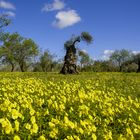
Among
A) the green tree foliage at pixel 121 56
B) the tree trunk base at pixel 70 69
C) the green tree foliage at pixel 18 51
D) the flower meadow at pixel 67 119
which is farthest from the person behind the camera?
the green tree foliage at pixel 121 56

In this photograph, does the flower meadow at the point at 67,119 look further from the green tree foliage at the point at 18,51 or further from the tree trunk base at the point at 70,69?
the green tree foliage at the point at 18,51

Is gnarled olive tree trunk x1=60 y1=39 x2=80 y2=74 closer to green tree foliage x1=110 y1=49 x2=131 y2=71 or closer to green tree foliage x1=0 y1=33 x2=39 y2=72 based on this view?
green tree foliage x1=0 y1=33 x2=39 y2=72

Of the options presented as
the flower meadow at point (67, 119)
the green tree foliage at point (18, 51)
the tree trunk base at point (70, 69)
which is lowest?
the flower meadow at point (67, 119)

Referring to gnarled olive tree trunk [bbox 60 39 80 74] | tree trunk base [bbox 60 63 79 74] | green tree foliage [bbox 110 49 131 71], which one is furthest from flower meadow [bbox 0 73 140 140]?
green tree foliage [bbox 110 49 131 71]

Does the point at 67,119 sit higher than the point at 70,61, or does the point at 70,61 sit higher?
the point at 70,61

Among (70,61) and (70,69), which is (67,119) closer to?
(70,69)

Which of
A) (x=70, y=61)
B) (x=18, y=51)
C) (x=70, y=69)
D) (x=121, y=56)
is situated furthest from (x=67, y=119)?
(x=121, y=56)

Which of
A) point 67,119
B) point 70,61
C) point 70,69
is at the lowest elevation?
point 67,119

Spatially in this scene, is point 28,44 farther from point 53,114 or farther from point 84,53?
point 53,114

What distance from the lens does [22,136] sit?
21.4 ft

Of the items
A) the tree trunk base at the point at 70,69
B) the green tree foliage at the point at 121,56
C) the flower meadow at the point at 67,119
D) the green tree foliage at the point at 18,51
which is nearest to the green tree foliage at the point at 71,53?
the tree trunk base at the point at 70,69

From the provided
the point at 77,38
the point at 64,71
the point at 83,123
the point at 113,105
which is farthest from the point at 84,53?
the point at 83,123

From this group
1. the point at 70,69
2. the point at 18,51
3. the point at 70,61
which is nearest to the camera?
the point at 70,69

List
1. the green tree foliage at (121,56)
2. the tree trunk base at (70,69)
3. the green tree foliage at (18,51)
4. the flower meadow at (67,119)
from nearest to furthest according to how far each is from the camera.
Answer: the flower meadow at (67,119), the tree trunk base at (70,69), the green tree foliage at (18,51), the green tree foliage at (121,56)
